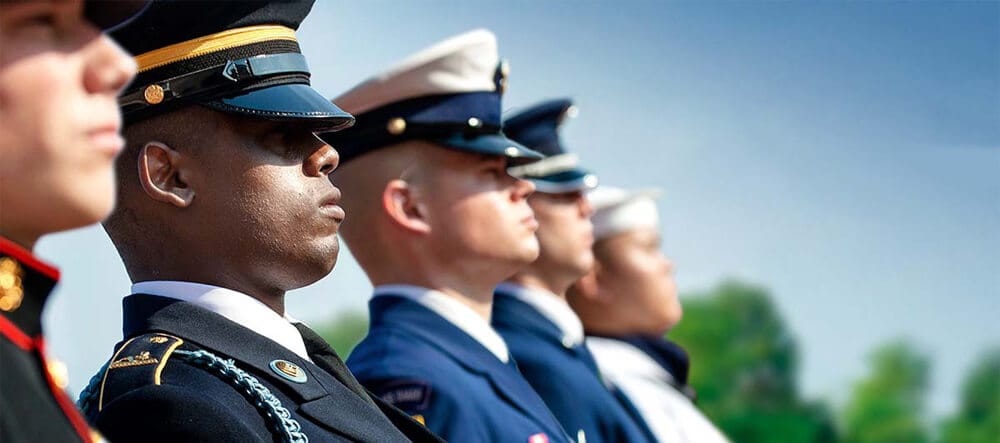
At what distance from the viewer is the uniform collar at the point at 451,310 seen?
4094 mm

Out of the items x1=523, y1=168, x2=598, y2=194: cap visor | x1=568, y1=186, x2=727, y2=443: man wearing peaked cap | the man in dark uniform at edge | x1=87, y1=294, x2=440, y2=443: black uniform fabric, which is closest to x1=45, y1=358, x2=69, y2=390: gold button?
the man in dark uniform at edge

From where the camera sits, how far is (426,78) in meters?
4.30

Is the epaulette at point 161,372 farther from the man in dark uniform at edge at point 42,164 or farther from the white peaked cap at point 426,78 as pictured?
the white peaked cap at point 426,78

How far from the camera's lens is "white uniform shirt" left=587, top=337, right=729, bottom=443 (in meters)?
5.54

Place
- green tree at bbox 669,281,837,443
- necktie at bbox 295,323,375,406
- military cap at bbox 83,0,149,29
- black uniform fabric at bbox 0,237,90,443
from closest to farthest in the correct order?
black uniform fabric at bbox 0,237,90,443
military cap at bbox 83,0,149,29
necktie at bbox 295,323,375,406
green tree at bbox 669,281,837,443

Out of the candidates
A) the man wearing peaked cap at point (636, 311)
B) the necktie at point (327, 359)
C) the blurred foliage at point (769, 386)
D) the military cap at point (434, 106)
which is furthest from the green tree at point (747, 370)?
the necktie at point (327, 359)

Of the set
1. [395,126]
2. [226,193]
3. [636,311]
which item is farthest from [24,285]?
[636,311]

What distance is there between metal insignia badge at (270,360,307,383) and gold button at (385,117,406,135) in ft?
5.12

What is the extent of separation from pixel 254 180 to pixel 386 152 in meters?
1.37

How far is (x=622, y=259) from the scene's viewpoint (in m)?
6.13

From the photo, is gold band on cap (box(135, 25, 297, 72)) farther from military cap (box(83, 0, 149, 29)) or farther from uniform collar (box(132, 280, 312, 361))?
military cap (box(83, 0, 149, 29))

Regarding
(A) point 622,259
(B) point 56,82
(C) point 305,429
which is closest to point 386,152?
(C) point 305,429

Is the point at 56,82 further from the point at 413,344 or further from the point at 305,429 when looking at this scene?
the point at 413,344

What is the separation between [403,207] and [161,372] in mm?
1652
